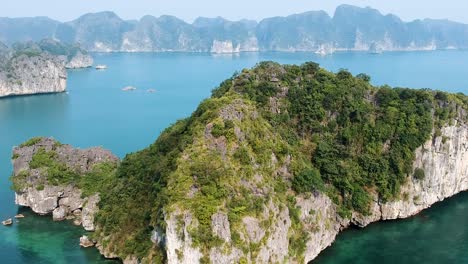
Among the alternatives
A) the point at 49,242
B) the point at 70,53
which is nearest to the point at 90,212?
the point at 49,242

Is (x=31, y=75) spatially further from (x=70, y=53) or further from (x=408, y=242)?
(x=408, y=242)

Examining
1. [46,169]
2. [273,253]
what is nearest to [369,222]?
[273,253]

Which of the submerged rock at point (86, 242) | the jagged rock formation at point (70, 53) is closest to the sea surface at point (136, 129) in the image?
the submerged rock at point (86, 242)

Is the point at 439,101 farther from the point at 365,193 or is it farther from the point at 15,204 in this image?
the point at 15,204

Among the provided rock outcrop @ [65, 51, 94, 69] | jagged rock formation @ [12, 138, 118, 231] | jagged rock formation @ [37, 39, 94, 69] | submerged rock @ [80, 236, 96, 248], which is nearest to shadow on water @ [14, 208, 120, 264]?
submerged rock @ [80, 236, 96, 248]

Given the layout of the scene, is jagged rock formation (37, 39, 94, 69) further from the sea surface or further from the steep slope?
the steep slope
